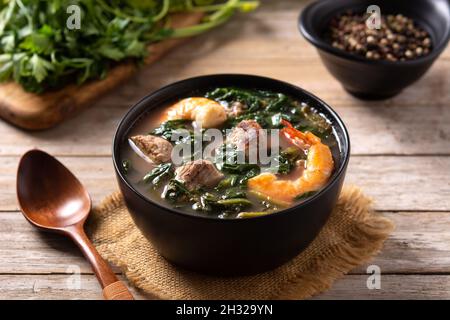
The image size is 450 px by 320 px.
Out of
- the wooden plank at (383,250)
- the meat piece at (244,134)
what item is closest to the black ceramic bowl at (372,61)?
the wooden plank at (383,250)

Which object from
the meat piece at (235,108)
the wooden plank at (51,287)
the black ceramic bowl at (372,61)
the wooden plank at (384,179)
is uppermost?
the meat piece at (235,108)

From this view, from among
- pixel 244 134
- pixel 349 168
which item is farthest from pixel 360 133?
pixel 244 134

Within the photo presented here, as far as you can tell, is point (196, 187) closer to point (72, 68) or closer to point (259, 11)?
point (72, 68)

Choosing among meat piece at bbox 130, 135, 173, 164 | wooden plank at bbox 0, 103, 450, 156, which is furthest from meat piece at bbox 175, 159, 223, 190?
wooden plank at bbox 0, 103, 450, 156

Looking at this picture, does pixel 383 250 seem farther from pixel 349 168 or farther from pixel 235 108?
pixel 235 108

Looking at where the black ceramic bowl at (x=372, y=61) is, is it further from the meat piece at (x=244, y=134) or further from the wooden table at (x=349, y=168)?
the meat piece at (x=244, y=134)

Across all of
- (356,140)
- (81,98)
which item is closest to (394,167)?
(356,140)

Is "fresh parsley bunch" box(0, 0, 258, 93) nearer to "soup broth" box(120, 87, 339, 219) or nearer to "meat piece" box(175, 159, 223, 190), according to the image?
"soup broth" box(120, 87, 339, 219)
